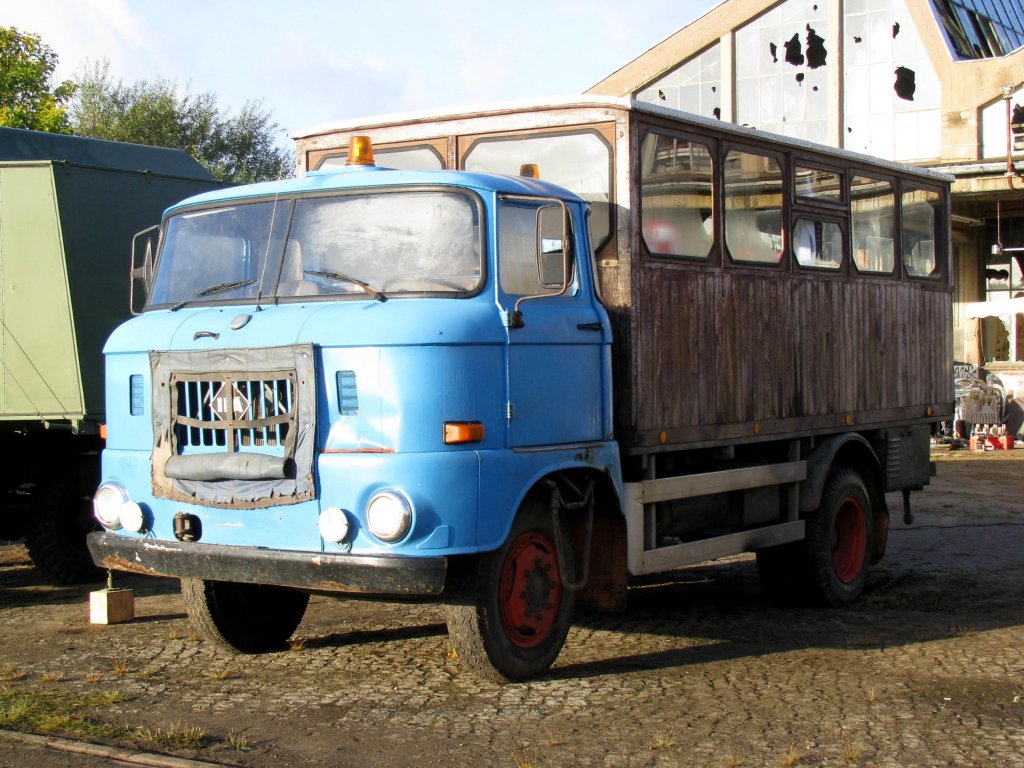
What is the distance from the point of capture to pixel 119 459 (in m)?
6.77

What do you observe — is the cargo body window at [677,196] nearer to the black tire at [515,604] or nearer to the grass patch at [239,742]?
the black tire at [515,604]

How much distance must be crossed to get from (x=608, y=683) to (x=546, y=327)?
1832 mm

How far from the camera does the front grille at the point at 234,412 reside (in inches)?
244

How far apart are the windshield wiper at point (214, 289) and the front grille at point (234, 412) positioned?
0.55 meters

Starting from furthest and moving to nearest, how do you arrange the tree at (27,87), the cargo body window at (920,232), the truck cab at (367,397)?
the tree at (27,87)
the cargo body window at (920,232)
the truck cab at (367,397)

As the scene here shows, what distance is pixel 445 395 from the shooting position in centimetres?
603

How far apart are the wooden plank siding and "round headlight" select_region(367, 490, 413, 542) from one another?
1899 millimetres

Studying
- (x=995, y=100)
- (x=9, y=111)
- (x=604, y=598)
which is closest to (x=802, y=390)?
(x=604, y=598)

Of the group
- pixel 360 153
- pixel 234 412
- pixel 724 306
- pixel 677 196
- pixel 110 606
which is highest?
pixel 360 153

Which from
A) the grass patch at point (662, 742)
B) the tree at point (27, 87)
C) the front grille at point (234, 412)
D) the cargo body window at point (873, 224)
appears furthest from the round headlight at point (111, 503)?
the tree at point (27, 87)

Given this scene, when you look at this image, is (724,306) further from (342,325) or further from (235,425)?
(235,425)

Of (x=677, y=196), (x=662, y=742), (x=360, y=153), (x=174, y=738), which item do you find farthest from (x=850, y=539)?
(x=174, y=738)

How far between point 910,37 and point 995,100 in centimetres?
339

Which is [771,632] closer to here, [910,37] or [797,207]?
[797,207]
